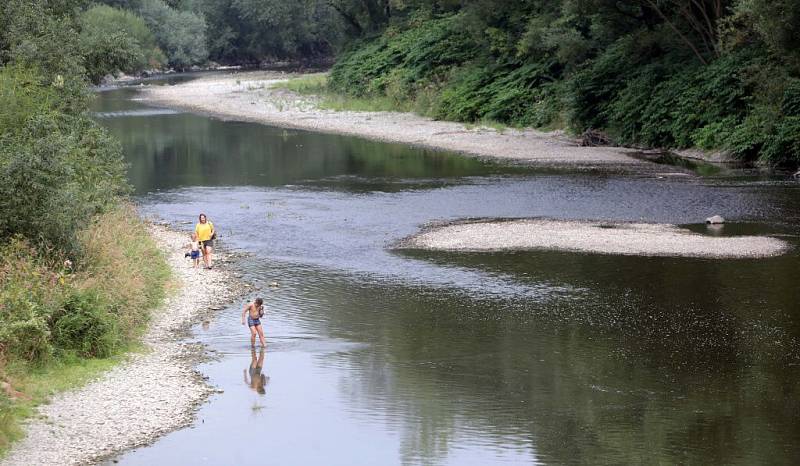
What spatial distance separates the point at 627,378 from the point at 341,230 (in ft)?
57.5

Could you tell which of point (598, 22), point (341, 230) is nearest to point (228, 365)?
point (341, 230)

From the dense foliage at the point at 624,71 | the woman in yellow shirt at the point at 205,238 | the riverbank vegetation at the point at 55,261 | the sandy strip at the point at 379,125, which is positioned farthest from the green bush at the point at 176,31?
the woman in yellow shirt at the point at 205,238

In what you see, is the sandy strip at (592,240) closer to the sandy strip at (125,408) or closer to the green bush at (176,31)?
the sandy strip at (125,408)

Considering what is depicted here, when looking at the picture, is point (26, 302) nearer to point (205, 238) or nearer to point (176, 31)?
point (205, 238)

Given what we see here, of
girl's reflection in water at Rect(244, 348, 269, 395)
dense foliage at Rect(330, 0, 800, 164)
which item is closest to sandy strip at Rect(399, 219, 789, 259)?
girl's reflection in water at Rect(244, 348, 269, 395)

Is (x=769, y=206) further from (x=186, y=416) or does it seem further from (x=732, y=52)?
(x=186, y=416)

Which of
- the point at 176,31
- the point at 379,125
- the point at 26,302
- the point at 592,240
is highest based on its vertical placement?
the point at 176,31

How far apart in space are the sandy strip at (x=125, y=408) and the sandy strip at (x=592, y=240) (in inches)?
475

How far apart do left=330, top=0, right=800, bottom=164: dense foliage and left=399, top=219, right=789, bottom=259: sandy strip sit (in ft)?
43.1

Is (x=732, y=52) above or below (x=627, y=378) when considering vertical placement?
above

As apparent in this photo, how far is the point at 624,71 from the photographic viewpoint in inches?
2356

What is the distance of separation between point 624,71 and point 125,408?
45562 mm

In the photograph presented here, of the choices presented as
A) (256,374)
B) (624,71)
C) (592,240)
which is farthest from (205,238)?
(624,71)

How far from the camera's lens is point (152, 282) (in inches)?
1081
